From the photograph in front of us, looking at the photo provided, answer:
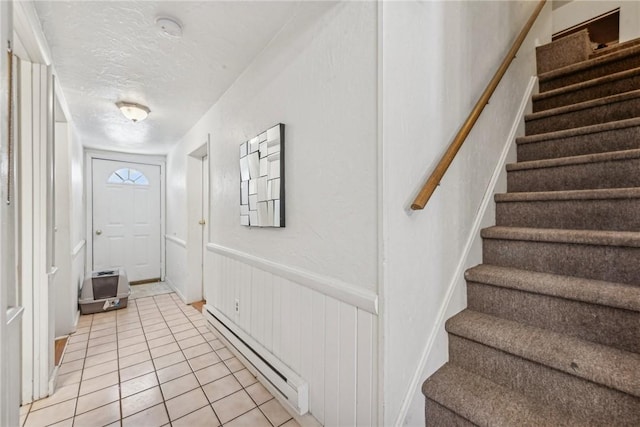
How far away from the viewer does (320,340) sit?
138 cm

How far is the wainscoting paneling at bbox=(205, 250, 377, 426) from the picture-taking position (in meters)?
1.17

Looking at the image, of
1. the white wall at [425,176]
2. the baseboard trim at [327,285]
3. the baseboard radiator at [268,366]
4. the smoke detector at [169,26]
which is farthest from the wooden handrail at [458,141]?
the smoke detector at [169,26]

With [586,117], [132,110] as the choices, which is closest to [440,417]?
[586,117]

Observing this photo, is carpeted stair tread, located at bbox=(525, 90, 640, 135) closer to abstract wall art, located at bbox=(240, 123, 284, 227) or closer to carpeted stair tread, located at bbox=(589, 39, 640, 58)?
carpeted stair tread, located at bbox=(589, 39, 640, 58)

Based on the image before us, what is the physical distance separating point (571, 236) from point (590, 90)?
4.47ft

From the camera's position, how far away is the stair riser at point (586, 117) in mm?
1634

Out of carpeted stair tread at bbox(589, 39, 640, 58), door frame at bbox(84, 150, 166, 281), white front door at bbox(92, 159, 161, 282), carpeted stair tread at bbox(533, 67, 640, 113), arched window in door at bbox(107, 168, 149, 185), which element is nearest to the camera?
carpeted stair tread at bbox(533, 67, 640, 113)

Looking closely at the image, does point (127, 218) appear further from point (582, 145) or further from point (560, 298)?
point (582, 145)

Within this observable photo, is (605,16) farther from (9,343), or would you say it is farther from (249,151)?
(9,343)

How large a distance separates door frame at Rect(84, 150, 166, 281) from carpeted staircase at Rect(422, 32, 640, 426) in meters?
4.83

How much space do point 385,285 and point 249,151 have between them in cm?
136

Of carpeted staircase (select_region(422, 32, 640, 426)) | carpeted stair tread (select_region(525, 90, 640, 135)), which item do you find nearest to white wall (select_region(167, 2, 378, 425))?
carpeted staircase (select_region(422, 32, 640, 426))

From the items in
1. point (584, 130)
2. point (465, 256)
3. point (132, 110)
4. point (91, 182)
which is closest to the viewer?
point (465, 256)

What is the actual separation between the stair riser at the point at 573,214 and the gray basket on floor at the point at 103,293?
3922 mm
